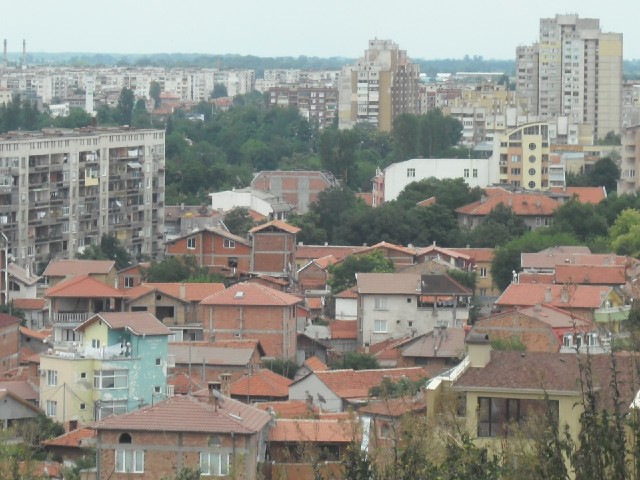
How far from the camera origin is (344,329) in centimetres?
3080

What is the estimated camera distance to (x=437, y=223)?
43.8m

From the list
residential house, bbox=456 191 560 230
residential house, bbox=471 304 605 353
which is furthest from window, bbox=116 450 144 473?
residential house, bbox=456 191 560 230

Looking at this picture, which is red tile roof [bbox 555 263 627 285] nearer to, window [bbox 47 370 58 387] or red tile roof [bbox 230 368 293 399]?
red tile roof [bbox 230 368 293 399]

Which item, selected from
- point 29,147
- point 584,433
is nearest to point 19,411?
point 584,433

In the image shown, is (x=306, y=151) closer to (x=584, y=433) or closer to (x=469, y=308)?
(x=469, y=308)

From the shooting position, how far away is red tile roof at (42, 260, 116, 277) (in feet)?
107

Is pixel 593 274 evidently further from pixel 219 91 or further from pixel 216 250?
pixel 219 91

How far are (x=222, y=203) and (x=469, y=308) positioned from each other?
20360 millimetres

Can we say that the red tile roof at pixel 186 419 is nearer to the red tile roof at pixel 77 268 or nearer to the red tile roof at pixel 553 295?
the red tile roof at pixel 553 295

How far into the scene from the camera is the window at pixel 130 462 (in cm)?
1711

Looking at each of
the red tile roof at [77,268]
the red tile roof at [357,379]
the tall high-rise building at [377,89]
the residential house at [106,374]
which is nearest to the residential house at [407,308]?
the red tile roof at [77,268]

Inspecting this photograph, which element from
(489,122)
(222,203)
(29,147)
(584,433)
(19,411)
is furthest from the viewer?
(489,122)

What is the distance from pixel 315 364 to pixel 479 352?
11.5m

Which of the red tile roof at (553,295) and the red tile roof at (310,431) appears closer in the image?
the red tile roof at (310,431)
